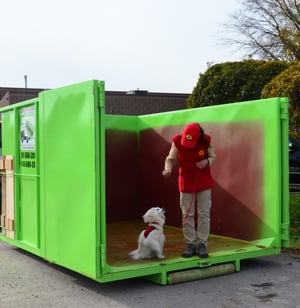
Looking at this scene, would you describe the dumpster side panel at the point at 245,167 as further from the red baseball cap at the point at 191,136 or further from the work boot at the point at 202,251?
the red baseball cap at the point at 191,136

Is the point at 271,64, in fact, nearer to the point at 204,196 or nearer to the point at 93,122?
the point at 204,196

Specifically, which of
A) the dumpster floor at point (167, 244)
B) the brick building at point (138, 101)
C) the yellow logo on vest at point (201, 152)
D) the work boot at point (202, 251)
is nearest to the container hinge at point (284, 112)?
the yellow logo on vest at point (201, 152)

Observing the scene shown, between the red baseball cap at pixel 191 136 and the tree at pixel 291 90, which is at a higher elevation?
the tree at pixel 291 90

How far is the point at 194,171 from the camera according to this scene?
6.70m

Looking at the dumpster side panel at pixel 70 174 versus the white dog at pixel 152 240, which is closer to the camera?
the dumpster side panel at pixel 70 174

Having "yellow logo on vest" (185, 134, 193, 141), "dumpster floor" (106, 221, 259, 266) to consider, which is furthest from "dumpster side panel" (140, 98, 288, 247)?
"yellow logo on vest" (185, 134, 193, 141)

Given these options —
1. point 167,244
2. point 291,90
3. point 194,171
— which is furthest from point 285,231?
point 291,90

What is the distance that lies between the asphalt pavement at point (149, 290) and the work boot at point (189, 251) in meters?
0.36

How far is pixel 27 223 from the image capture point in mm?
7426

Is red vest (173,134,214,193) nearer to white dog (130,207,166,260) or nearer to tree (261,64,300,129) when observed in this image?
white dog (130,207,166,260)

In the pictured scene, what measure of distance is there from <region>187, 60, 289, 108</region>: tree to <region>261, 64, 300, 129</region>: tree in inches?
281

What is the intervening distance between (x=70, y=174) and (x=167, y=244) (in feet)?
7.05

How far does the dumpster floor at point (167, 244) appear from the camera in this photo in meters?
6.76

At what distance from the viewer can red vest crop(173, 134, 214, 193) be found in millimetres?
6691
